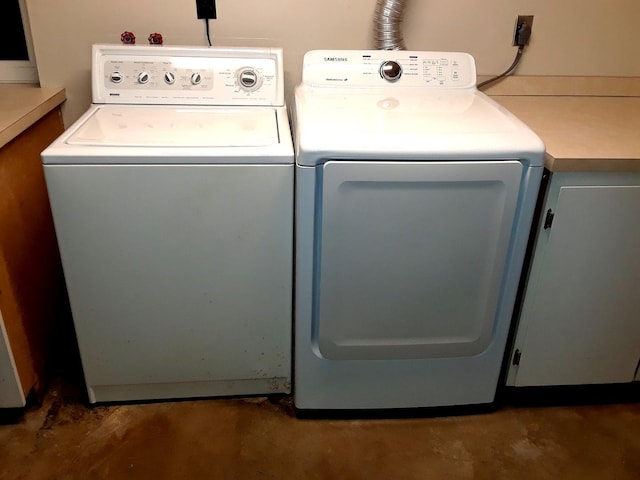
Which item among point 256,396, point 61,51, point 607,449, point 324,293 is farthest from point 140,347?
point 607,449

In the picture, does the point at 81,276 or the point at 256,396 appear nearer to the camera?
the point at 81,276

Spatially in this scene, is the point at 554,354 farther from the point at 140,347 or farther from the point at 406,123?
the point at 140,347

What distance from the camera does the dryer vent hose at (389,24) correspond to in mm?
1899

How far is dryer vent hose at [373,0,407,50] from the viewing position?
6.23ft

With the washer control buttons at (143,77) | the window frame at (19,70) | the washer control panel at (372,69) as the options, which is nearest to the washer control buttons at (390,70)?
the washer control panel at (372,69)

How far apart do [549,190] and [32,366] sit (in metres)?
1.62

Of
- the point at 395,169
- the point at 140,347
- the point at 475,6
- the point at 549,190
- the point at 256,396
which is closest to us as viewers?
the point at 395,169

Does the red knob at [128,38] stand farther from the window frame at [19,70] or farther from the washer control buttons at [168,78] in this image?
the window frame at [19,70]

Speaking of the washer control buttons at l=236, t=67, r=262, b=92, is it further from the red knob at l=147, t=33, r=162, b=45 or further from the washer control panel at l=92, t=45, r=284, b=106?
the red knob at l=147, t=33, r=162, b=45

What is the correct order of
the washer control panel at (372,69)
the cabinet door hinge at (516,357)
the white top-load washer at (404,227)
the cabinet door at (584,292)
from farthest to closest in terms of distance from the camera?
the washer control panel at (372,69) → the cabinet door hinge at (516,357) → the cabinet door at (584,292) → the white top-load washer at (404,227)

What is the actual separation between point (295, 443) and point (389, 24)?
141 cm

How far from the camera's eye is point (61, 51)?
196 centimetres

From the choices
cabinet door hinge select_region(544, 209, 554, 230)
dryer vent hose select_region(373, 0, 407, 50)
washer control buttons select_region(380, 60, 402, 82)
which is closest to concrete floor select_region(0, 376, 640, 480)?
cabinet door hinge select_region(544, 209, 554, 230)

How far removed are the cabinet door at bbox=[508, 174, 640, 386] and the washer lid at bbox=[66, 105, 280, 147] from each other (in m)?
0.83
